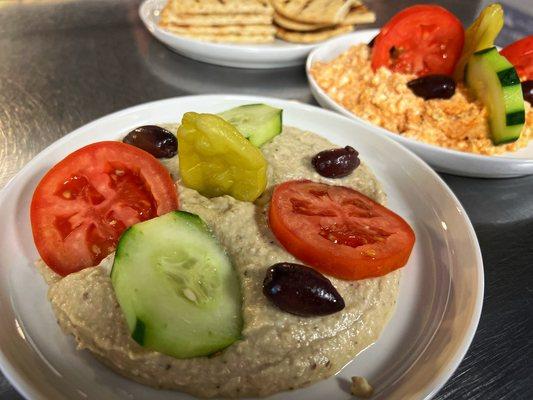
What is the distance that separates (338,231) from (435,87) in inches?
51.4

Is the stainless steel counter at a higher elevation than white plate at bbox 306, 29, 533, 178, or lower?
lower

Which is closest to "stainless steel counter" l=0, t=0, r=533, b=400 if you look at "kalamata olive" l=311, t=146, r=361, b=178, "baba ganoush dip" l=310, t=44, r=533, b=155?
"baba ganoush dip" l=310, t=44, r=533, b=155

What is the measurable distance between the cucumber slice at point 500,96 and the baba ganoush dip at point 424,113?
0.04 meters

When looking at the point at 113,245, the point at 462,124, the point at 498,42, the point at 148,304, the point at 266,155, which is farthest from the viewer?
the point at 498,42

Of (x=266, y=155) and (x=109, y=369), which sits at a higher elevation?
(x=266, y=155)

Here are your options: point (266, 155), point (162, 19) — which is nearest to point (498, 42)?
point (162, 19)

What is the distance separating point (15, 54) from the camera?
10.4 feet

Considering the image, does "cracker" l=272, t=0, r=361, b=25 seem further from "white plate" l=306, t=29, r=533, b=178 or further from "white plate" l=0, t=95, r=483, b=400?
"white plate" l=0, t=95, r=483, b=400

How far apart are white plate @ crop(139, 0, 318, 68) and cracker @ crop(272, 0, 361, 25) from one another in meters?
0.18

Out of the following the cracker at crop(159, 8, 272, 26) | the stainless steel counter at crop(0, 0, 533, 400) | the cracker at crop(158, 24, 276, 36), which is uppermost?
the cracker at crop(159, 8, 272, 26)

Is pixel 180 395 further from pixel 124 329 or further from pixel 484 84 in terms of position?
pixel 484 84

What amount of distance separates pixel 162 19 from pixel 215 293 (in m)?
2.40

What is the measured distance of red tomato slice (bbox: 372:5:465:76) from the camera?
2.62m

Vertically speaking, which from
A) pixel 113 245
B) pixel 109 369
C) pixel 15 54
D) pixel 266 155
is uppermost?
pixel 266 155
